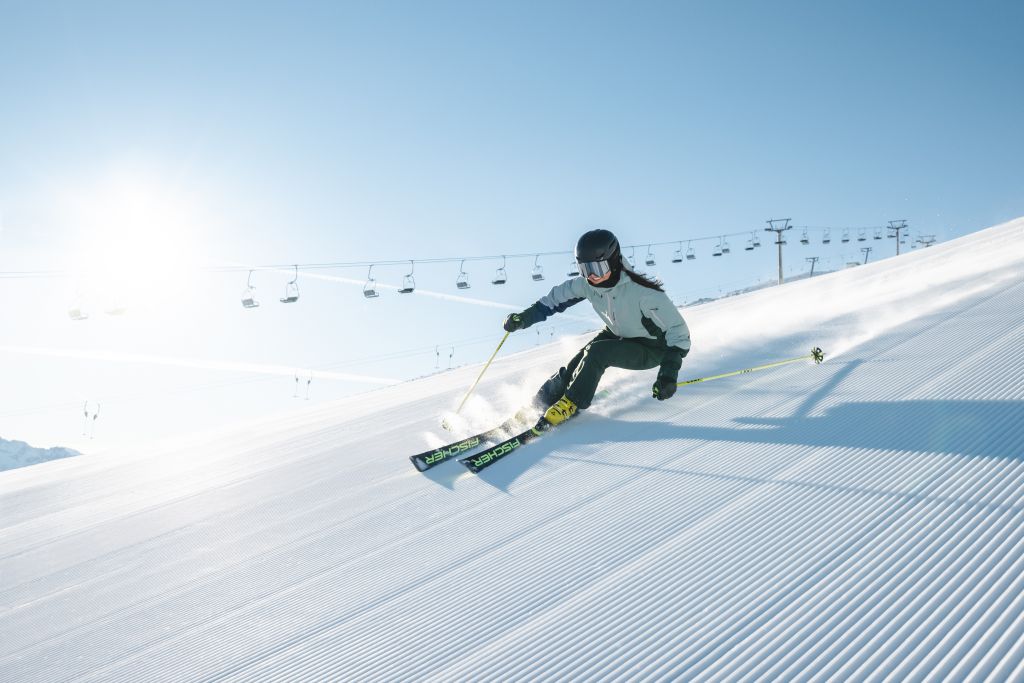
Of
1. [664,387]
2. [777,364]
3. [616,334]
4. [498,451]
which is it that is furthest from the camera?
[777,364]

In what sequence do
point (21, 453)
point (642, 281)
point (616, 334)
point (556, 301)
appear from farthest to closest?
1. point (21, 453)
2. point (556, 301)
3. point (616, 334)
4. point (642, 281)

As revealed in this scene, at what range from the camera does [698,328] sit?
729 cm

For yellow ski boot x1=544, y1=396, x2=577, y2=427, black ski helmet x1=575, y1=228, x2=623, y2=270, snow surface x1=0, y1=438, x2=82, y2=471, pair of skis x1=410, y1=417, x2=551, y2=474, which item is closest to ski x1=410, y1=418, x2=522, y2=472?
pair of skis x1=410, y1=417, x2=551, y2=474

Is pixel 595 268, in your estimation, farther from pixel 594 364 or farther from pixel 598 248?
pixel 594 364

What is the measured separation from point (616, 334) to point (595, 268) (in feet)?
1.65

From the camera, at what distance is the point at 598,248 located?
3666 mm

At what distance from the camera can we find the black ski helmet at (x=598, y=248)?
367 centimetres

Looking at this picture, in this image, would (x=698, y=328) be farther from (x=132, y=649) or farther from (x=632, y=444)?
(x=132, y=649)

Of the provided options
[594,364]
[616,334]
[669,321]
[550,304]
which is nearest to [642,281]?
[669,321]

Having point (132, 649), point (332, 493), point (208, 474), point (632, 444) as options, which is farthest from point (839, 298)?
point (132, 649)

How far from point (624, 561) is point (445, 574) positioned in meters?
0.62

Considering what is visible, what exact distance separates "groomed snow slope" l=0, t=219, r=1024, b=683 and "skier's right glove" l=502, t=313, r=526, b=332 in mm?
734

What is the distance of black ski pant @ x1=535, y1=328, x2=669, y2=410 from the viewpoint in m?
3.73

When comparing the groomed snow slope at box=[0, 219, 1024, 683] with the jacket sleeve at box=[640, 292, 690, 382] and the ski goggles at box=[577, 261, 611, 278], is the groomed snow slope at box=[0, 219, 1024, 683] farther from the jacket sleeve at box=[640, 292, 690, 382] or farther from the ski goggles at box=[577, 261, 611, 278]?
the ski goggles at box=[577, 261, 611, 278]
